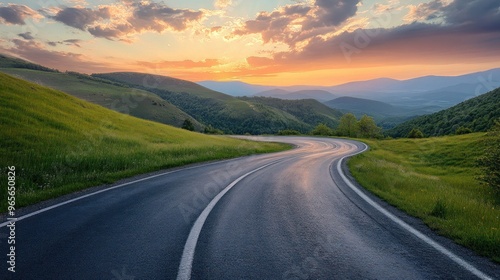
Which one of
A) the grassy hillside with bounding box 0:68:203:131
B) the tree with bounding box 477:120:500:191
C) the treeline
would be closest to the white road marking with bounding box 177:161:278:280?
the tree with bounding box 477:120:500:191

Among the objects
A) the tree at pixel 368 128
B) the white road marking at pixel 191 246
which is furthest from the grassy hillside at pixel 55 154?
the tree at pixel 368 128

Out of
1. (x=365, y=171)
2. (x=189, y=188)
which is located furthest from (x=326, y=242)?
(x=365, y=171)

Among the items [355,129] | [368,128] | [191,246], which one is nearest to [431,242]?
[191,246]

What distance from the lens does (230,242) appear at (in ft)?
16.1

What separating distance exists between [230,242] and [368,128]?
81.0 metres

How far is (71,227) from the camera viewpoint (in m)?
5.62

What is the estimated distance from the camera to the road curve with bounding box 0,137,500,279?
389cm

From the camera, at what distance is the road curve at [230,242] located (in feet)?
12.8

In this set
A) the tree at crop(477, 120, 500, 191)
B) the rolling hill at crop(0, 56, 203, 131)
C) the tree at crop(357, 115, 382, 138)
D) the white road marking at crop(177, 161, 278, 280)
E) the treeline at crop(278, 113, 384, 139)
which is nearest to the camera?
the white road marking at crop(177, 161, 278, 280)

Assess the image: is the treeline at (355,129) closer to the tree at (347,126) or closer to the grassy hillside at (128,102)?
the tree at (347,126)

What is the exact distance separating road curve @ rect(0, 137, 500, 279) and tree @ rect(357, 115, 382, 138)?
75.4 meters

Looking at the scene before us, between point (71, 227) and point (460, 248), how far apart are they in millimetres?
7266

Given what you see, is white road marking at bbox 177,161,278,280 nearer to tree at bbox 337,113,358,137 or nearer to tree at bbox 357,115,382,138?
tree at bbox 357,115,382,138

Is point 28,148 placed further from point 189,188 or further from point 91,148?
point 189,188
